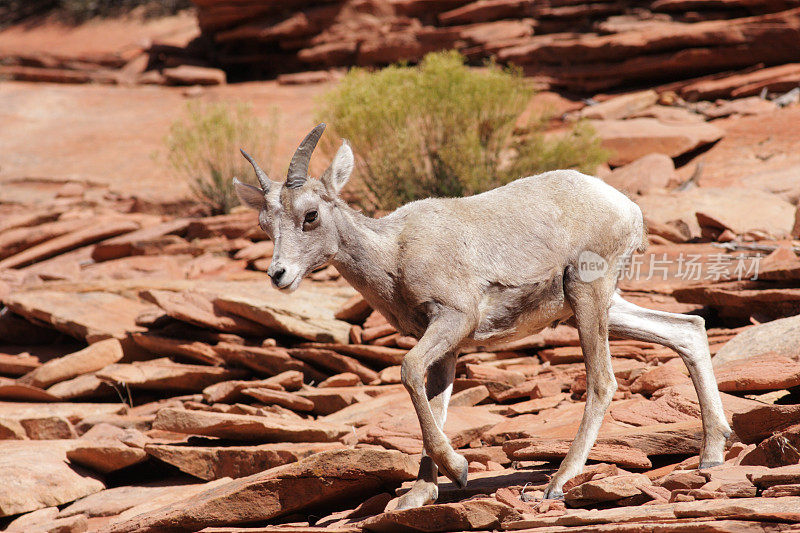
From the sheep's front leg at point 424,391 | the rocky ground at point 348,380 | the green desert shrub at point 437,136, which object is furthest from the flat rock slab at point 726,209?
the sheep's front leg at point 424,391

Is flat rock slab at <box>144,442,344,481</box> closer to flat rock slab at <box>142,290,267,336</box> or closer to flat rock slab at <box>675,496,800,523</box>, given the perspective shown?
flat rock slab at <box>142,290,267,336</box>

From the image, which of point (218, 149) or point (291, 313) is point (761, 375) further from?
point (218, 149)

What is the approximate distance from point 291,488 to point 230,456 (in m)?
1.87

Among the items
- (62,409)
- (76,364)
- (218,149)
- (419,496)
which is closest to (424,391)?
(419,496)

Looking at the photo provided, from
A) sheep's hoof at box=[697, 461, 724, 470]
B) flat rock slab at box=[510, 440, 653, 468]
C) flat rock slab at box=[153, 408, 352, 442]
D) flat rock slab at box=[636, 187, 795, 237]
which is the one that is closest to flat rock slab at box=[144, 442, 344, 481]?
flat rock slab at box=[153, 408, 352, 442]

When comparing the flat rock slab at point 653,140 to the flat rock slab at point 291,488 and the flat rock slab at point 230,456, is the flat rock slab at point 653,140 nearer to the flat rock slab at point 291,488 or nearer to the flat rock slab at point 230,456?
the flat rock slab at point 230,456

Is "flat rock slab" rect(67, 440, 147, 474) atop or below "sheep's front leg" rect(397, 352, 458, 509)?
below

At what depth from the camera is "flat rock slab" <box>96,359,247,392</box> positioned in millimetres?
9688

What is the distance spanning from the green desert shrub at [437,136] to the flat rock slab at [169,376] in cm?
477

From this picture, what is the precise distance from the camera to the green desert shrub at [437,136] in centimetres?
1332

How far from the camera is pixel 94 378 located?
10.2m

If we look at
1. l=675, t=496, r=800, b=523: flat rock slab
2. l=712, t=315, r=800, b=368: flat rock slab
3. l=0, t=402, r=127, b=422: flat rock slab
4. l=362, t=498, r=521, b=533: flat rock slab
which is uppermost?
l=675, t=496, r=800, b=523: flat rock slab

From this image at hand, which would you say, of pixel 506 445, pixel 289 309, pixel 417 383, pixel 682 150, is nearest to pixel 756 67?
pixel 682 150

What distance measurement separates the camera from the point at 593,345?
528cm
